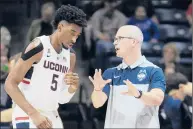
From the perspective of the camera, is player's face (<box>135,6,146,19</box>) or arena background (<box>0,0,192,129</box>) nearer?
arena background (<box>0,0,192,129</box>)

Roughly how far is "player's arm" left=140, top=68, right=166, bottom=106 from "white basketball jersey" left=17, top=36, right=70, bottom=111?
0.81m

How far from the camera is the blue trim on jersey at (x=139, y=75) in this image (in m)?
4.22

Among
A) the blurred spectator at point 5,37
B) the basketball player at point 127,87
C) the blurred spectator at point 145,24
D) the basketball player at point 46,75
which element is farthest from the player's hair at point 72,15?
the blurred spectator at point 145,24

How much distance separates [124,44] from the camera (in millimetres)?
4309

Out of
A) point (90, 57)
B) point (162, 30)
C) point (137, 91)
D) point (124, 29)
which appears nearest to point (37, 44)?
point (124, 29)

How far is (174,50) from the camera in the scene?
25.0 ft

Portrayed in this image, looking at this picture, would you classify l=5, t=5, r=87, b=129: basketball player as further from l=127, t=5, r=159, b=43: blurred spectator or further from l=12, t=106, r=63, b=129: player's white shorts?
l=127, t=5, r=159, b=43: blurred spectator

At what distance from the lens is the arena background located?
6.68 meters

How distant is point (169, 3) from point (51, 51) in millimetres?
5841

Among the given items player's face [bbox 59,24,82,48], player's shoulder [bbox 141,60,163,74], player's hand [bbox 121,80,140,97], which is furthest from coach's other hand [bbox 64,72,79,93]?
player's hand [bbox 121,80,140,97]

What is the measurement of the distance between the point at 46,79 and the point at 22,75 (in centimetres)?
22

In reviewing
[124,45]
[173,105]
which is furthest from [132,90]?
[173,105]

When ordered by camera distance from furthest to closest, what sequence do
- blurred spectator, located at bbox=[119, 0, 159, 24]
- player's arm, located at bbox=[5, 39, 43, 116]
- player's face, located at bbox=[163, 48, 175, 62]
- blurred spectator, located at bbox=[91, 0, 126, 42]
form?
blurred spectator, located at bbox=[119, 0, 159, 24] < blurred spectator, located at bbox=[91, 0, 126, 42] < player's face, located at bbox=[163, 48, 175, 62] < player's arm, located at bbox=[5, 39, 43, 116]

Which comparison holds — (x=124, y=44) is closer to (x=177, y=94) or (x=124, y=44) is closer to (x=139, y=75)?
(x=139, y=75)
